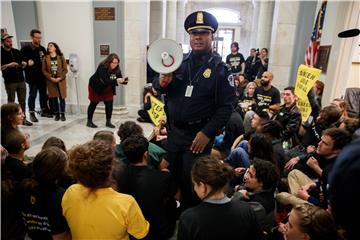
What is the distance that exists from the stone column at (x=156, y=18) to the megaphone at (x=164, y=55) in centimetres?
767

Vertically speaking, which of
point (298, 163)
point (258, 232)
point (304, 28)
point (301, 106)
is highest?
point (304, 28)

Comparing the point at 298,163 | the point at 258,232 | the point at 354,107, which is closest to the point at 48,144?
the point at 258,232

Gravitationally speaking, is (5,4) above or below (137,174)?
above

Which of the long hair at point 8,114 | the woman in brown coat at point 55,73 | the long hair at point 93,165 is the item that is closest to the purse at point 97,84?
the woman in brown coat at point 55,73

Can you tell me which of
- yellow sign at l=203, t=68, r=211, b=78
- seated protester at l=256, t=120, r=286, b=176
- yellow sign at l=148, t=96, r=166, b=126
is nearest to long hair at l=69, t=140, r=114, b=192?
yellow sign at l=203, t=68, r=211, b=78

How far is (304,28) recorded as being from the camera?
5527 mm

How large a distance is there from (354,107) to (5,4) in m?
7.04

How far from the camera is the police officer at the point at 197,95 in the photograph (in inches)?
76.3

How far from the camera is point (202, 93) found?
6.44ft

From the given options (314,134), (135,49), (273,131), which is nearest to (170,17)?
(135,49)

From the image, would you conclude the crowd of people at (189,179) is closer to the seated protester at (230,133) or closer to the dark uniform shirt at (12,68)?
the seated protester at (230,133)

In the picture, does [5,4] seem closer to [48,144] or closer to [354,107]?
[48,144]

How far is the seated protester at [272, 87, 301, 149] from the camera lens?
11.1 ft

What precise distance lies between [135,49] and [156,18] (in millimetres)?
4125
